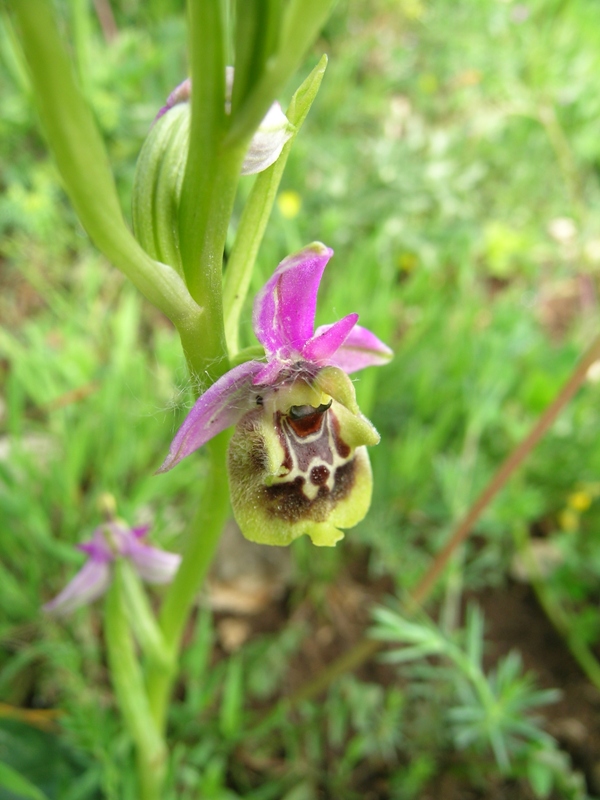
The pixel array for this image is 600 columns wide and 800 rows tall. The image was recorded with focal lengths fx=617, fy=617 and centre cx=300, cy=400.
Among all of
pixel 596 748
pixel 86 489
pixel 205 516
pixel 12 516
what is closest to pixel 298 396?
pixel 205 516

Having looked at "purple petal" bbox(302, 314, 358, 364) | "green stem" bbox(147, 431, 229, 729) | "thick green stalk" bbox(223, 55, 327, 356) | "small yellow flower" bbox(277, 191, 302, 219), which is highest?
"small yellow flower" bbox(277, 191, 302, 219)

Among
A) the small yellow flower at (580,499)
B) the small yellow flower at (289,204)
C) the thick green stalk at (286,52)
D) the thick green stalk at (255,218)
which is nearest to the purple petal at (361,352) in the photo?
the thick green stalk at (255,218)

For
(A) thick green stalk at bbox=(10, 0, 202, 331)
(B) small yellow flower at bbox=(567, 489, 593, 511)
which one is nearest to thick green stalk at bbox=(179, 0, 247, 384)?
(A) thick green stalk at bbox=(10, 0, 202, 331)

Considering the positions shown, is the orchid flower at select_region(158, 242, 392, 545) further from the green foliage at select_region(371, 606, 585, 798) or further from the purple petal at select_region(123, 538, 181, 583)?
the green foliage at select_region(371, 606, 585, 798)

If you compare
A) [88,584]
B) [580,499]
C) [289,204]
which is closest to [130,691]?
[88,584]

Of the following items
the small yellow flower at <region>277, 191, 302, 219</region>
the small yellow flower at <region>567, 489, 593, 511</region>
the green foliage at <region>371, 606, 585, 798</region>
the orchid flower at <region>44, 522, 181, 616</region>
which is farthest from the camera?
the small yellow flower at <region>277, 191, 302, 219</region>

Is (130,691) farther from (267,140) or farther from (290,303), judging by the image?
(267,140)

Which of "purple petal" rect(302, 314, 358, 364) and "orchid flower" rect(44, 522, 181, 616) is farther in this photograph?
"orchid flower" rect(44, 522, 181, 616)
